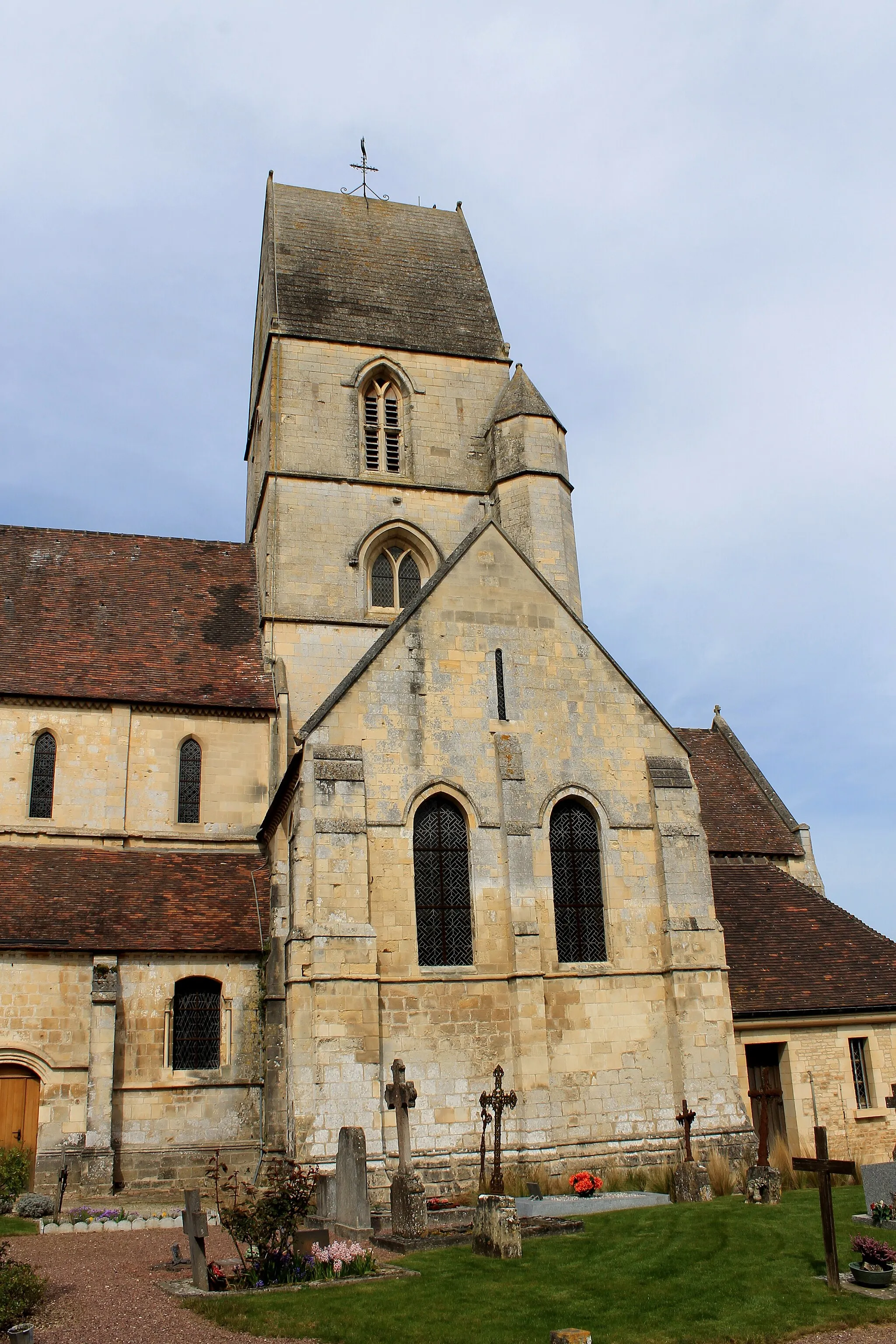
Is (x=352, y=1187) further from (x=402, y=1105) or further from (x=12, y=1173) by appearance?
(x=12, y=1173)

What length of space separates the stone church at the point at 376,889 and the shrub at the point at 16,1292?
5.80 meters

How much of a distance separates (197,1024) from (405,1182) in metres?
6.90

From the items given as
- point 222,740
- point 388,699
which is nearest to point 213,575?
point 222,740

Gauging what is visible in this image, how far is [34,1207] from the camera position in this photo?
52.6 ft

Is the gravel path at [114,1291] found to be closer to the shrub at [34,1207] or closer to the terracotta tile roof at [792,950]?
the shrub at [34,1207]

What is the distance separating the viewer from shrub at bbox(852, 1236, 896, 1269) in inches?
404

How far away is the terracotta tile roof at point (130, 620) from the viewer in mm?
22625

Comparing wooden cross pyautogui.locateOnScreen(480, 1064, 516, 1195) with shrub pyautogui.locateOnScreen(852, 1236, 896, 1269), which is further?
wooden cross pyautogui.locateOnScreen(480, 1064, 516, 1195)

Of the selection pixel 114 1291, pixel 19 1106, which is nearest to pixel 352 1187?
pixel 114 1291

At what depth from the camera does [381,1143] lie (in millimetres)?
15797

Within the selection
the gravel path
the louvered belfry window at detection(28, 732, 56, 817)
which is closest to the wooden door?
the gravel path

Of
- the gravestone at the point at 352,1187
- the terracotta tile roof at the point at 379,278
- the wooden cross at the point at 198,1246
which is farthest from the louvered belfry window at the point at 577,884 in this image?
the terracotta tile roof at the point at 379,278

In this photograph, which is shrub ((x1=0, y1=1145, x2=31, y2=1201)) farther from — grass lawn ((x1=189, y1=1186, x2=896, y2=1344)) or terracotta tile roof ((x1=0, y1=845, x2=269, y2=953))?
grass lawn ((x1=189, y1=1186, x2=896, y2=1344))

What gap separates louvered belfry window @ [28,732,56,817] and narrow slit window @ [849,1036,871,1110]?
A: 50.2 ft
